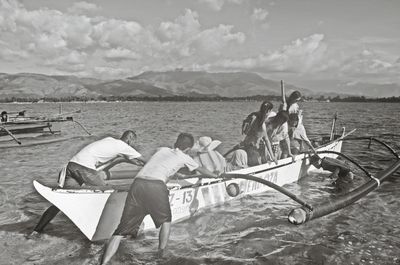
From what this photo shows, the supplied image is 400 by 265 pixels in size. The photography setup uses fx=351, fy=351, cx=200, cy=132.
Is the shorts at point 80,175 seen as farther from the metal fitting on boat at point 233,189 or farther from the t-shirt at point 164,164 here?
the metal fitting on boat at point 233,189

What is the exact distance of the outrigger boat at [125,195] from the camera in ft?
21.6

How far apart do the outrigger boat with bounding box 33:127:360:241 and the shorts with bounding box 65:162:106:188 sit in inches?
20.0

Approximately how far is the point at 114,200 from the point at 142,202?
1.05 metres

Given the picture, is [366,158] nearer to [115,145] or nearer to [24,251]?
[115,145]

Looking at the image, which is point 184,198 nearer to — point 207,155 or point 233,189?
point 207,155

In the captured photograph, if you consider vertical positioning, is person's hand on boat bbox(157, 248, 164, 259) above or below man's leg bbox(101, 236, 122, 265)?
below

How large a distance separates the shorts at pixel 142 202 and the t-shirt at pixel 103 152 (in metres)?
1.22

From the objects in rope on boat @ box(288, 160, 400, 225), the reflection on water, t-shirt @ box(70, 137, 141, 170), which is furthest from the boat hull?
rope on boat @ box(288, 160, 400, 225)

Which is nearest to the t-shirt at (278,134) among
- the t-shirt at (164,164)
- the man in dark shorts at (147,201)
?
the t-shirt at (164,164)

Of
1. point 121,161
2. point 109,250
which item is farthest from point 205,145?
point 109,250

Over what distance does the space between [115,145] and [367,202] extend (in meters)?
8.24

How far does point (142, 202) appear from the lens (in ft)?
19.9

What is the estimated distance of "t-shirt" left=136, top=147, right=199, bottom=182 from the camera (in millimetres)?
6129

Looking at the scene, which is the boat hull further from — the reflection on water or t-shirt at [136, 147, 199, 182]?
t-shirt at [136, 147, 199, 182]
